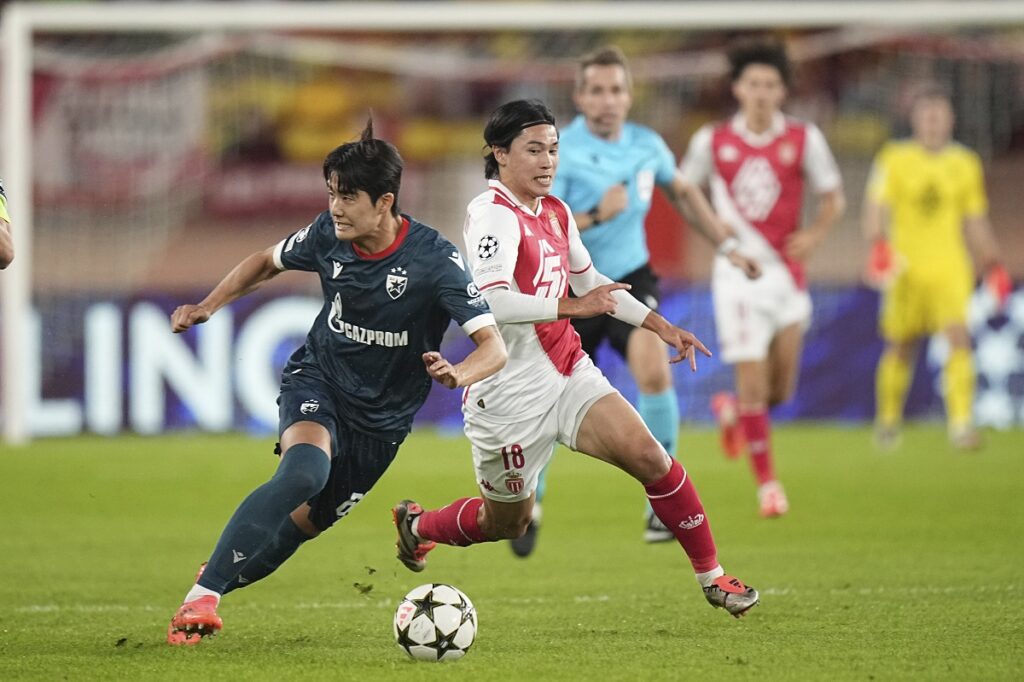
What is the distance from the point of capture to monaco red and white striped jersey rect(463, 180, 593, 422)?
612 centimetres

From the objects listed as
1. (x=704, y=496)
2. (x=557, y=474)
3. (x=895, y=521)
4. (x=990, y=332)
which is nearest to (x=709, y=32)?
(x=990, y=332)

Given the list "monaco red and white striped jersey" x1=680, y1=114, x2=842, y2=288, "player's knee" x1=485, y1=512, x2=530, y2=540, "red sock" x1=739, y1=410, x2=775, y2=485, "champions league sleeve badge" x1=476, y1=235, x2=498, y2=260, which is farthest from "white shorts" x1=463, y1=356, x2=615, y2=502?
"monaco red and white striped jersey" x1=680, y1=114, x2=842, y2=288

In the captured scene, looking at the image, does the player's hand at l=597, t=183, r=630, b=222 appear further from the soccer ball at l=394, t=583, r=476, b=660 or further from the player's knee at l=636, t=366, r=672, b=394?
the soccer ball at l=394, t=583, r=476, b=660

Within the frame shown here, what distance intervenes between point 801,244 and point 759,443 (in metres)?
1.12

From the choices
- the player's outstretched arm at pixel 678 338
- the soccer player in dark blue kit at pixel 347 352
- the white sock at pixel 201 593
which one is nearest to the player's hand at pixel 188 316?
the soccer player in dark blue kit at pixel 347 352

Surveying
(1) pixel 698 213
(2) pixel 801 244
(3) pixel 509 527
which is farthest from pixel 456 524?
(2) pixel 801 244

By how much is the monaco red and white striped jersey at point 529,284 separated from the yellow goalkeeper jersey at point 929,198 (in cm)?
764

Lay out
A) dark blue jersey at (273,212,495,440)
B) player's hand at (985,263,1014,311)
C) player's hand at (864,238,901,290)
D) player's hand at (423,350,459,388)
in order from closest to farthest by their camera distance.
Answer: player's hand at (423,350,459,388)
dark blue jersey at (273,212,495,440)
player's hand at (864,238,901,290)
player's hand at (985,263,1014,311)

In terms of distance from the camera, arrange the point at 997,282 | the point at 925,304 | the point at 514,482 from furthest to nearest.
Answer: the point at 925,304 < the point at 997,282 < the point at 514,482

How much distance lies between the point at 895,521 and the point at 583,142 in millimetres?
2817

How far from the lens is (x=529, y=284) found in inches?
244

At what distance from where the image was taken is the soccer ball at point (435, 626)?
5539mm

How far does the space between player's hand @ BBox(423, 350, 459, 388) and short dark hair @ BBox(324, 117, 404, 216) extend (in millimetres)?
755

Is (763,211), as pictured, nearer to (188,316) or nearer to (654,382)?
(654,382)
